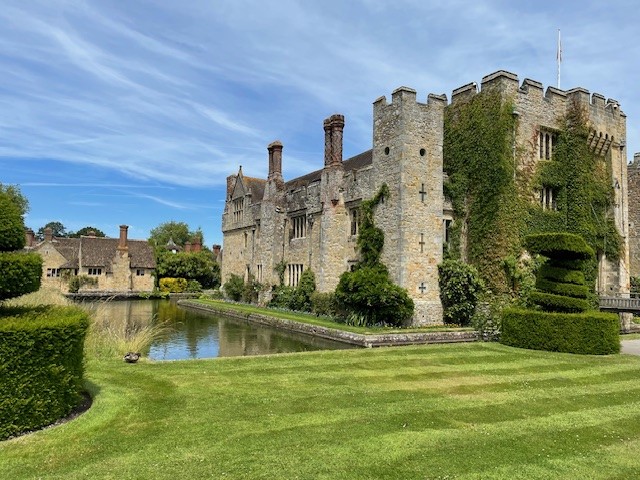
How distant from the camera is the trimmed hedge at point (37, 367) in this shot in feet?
21.1

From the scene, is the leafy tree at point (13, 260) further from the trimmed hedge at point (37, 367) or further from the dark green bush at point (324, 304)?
the dark green bush at point (324, 304)

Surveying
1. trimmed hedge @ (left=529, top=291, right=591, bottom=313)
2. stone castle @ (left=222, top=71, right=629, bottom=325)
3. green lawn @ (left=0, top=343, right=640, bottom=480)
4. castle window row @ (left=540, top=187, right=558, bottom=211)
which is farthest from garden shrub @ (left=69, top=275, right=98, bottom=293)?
trimmed hedge @ (left=529, top=291, right=591, bottom=313)

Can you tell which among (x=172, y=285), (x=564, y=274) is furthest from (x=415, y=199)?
(x=172, y=285)

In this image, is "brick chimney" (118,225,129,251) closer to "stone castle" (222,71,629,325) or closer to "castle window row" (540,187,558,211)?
"stone castle" (222,71,629,325)

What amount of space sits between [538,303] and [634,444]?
30.6 feet

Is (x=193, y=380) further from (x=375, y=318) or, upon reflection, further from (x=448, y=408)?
(x=375, y=318)

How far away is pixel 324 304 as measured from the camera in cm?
2542

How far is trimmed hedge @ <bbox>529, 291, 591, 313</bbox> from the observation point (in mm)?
15172

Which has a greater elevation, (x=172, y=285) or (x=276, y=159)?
(x=276, y=159)

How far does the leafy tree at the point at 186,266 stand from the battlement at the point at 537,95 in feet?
121

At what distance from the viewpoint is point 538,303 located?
619 inches

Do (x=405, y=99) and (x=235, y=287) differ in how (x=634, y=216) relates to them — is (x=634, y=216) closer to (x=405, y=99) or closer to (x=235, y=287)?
(x=405, y=99)

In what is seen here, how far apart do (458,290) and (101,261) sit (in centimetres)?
4288

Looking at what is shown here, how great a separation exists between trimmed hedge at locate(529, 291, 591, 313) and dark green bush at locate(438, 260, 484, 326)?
5.17 m
